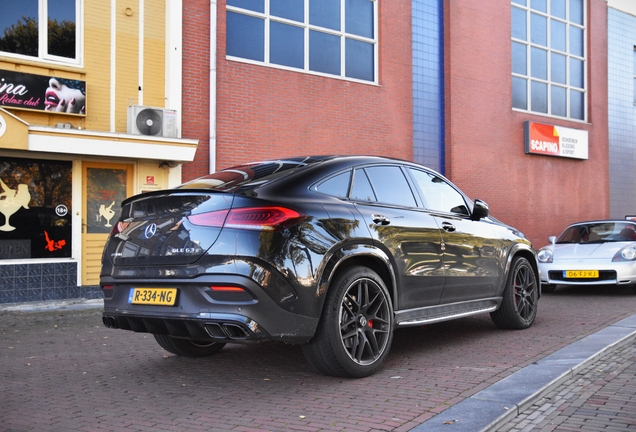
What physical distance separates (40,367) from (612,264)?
8.73 m

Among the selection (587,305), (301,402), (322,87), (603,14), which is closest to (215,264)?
(301,402)

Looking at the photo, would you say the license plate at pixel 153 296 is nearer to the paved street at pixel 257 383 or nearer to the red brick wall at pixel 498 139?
the paved street at pixel 257 383

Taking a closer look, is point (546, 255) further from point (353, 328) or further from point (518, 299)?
point (353, 328)

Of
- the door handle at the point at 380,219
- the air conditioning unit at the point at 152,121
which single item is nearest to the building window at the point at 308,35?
the air conditioning unit at the point at 152,121

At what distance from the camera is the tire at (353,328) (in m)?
4.85

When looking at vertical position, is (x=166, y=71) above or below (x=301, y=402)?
above

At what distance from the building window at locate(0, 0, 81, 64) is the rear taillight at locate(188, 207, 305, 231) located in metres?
8.35

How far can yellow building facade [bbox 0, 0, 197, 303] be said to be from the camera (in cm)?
1116

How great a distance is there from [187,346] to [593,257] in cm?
771

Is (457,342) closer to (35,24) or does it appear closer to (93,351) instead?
(93,351)

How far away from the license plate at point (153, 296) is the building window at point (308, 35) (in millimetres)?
9943

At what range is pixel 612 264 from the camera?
35.8ft

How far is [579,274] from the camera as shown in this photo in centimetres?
1105

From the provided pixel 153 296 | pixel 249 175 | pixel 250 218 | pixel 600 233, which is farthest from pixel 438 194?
pixel 600 233
